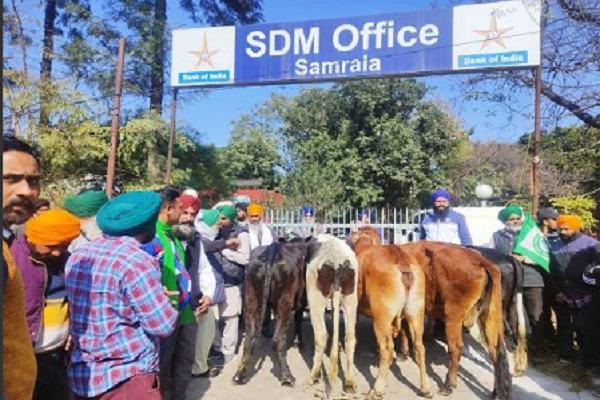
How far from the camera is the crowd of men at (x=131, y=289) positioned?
5.38 ft

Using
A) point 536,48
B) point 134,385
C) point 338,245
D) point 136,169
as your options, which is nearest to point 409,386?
point 338,245

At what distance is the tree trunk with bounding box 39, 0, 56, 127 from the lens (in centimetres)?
1209

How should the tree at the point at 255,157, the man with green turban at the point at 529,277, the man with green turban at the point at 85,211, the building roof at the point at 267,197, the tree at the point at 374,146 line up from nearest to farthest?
the man with green turban at the point at 85,211 < the man with green turban at the point at 529,277 < the building roof at the point at 267,197 < the tree at the point at 374,146 < the tree at the point at 255,157

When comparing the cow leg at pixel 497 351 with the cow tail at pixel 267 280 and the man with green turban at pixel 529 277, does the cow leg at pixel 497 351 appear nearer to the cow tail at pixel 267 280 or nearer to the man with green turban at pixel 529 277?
the man with green turban at pixel 529 277

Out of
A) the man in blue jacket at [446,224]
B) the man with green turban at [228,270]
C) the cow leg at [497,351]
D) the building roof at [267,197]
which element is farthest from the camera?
the building roof at [267,197]

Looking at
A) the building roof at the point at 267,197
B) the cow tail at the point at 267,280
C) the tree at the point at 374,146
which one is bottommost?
the cow tail at the point at 267,280

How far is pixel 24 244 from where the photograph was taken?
2578mm

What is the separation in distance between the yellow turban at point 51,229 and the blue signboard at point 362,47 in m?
8.00

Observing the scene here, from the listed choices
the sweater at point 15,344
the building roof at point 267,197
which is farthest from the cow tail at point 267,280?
the building roof at point 267,197

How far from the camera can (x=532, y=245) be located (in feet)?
19.0

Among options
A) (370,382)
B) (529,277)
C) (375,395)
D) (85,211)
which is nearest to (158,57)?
(85,211)

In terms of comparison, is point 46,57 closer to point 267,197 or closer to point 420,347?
point 267,197

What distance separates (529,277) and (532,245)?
1.18 feet

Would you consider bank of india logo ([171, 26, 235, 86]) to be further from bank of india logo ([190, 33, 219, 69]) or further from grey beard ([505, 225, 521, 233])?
grey beard ([505, 225, 521, 233])
